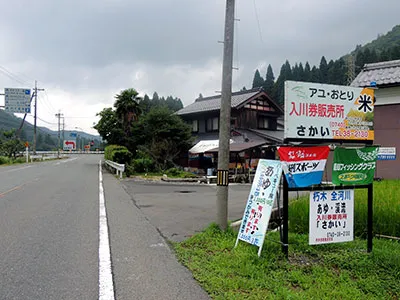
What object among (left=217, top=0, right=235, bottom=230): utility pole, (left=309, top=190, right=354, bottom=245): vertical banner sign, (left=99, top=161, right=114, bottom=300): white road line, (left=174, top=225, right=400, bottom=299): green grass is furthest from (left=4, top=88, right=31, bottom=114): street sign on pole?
(left=309, top=190, right=354, bottom=245): vertical banner sign

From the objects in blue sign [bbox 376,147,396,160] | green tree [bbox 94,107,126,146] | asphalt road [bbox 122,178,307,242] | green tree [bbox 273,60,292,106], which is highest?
green tree [bbox 273,60,292,106]

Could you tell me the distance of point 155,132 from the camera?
79.7ft

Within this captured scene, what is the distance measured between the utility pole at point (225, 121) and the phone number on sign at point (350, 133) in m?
1.90

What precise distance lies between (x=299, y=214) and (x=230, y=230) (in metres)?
1.49

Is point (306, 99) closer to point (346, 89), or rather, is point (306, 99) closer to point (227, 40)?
point (346, 89)

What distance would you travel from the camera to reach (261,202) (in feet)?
17.1

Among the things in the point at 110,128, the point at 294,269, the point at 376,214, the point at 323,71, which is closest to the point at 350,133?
the point at 376,214

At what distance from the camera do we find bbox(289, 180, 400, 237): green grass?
5969 millimetres

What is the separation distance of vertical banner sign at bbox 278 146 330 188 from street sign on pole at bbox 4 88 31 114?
35004mm

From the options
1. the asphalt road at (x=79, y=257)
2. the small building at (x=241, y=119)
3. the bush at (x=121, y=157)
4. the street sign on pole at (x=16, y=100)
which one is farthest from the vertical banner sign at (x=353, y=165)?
the street sign on pole at (x=16, y=100)

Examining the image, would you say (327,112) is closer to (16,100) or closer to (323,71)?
(16,100)

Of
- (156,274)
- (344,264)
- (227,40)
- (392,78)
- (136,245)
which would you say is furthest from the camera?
(392,78)

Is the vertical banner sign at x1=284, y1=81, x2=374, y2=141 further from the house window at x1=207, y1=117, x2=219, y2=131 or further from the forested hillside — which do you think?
the forested hillside

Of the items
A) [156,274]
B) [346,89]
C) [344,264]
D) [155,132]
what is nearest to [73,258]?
[156,274]
